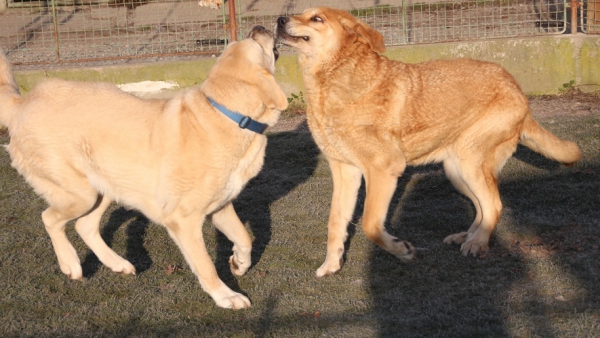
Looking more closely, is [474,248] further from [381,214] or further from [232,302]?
[232,302]

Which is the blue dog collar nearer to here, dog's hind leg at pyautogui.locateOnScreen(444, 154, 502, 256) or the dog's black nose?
the dog's black nose

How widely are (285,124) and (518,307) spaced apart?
554 cm

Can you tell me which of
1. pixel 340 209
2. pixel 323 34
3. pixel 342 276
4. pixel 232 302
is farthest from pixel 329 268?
pixel 323 34

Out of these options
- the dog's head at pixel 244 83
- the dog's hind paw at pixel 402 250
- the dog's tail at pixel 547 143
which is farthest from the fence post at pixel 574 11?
the dog's head at pixel 244 83

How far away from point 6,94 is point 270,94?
1781 mm

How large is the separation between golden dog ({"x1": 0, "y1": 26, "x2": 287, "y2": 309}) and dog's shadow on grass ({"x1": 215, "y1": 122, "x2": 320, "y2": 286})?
58 cm

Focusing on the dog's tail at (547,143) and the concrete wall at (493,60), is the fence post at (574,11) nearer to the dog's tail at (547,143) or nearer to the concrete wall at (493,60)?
the concrete wall at (493,60)

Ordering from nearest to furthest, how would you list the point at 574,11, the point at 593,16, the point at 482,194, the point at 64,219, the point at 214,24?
1. the point at 64,219
2. the point at 482,194
3. the point at 574,11
4. the point at 593,16
5. the point at 214,24

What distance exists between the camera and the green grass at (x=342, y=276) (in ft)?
12.7

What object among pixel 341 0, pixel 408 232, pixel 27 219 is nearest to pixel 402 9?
pixel 341 0

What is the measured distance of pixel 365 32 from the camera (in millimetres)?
4672

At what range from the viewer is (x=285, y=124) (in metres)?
9.09

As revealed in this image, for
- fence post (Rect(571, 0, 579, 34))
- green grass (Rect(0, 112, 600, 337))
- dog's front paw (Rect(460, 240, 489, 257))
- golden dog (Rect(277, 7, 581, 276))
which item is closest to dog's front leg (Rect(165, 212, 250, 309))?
green grass (Rect(0, 112, 600, 337))

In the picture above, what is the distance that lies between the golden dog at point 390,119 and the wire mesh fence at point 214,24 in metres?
4.99
